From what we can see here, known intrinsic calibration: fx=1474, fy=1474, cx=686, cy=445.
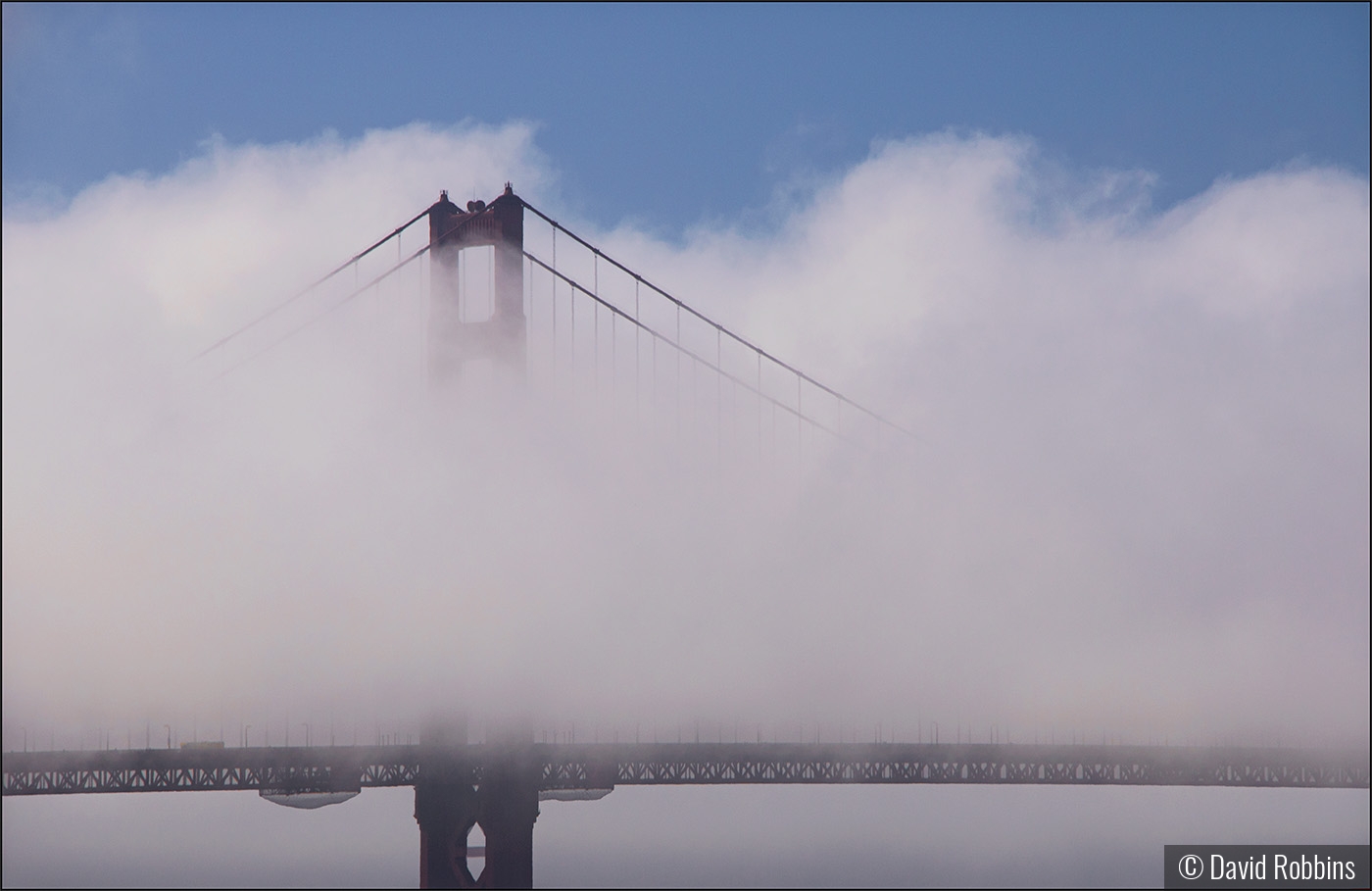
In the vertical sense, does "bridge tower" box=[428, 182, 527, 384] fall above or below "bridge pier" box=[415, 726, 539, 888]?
above

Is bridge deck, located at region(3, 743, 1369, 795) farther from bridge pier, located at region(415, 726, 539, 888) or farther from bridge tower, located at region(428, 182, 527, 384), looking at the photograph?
bridge tower, located at region(428, 182, 527, 384)

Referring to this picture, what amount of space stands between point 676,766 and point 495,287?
25989mm

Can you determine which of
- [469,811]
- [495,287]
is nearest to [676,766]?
[469,811]

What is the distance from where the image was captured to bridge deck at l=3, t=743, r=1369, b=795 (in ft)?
200

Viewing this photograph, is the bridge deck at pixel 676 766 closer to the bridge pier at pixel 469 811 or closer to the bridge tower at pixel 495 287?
the bridge pier at pixel 469 811

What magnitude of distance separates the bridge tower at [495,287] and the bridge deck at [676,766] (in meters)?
16.7

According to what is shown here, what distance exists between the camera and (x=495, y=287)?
65125 millimetres

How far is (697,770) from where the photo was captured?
74875 mm

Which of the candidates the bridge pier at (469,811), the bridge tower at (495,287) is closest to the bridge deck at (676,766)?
the bridge pier at (469,811)

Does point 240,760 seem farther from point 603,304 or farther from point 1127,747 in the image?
point 1127,747

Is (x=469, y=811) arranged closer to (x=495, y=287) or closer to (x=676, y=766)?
(x=676, y=766)

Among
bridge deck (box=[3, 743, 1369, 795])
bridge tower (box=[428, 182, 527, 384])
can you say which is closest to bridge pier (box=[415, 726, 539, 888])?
bridge deck (box=[3, 743, 1369, 795])

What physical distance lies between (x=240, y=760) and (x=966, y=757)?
39.4 meters

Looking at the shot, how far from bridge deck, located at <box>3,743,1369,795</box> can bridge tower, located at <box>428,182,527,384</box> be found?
16.7 metres
